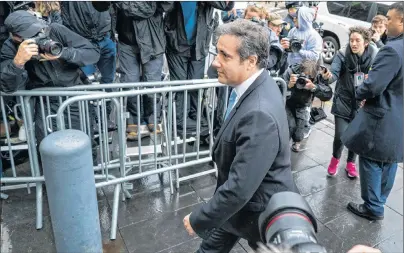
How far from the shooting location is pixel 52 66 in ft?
12.4

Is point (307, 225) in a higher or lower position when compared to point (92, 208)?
higher

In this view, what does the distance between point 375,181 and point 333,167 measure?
968 millimetres

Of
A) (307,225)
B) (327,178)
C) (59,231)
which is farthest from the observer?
(327,178)

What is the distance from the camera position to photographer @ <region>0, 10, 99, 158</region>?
343cm

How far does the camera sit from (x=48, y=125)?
3852 millimetres

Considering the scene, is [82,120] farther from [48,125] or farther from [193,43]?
[193,43]

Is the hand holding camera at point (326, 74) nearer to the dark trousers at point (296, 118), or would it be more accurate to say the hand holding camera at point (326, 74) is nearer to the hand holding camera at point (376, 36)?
the dark trousers at point (296, 118)

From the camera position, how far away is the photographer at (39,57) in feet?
11.2

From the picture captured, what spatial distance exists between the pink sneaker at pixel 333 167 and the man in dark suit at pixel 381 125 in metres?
0.72

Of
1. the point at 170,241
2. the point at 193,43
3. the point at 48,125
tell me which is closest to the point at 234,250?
the point at 170,241

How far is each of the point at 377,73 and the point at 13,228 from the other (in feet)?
12.1

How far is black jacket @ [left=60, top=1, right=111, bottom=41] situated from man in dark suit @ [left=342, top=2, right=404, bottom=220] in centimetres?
318

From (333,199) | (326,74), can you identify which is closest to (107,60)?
(326,74)

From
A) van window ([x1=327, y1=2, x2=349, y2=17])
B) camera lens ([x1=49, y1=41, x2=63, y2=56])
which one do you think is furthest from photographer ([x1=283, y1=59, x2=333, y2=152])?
van window ([x1=327, y1=2, x2=349, y2=17])
